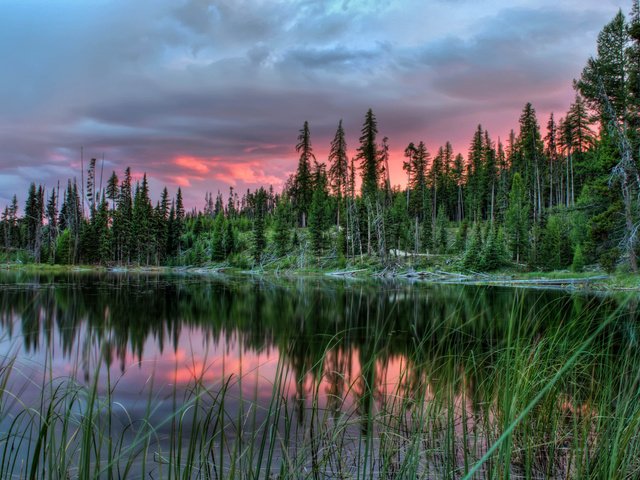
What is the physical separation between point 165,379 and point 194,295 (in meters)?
17.6

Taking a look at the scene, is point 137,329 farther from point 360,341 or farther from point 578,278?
point 578,278

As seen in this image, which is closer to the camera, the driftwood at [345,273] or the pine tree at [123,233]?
the driftwood at [345,273]

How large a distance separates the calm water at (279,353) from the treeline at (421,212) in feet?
48.7

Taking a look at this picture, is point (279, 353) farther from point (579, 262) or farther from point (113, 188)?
point (113, 188)

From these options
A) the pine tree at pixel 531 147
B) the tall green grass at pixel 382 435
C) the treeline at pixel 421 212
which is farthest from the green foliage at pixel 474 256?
the tall green grass at pixel 382 435

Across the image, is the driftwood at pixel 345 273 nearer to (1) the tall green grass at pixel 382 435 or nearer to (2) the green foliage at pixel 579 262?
(2) the green foliage at pixel 579 262

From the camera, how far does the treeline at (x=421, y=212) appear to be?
26812mm

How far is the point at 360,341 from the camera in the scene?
12680 mm

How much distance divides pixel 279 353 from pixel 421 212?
69444mm

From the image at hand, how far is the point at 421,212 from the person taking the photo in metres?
71.4

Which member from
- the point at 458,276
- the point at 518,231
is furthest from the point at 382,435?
the point at 518,231

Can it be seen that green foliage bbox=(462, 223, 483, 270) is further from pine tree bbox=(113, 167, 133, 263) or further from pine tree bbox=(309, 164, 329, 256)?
pine tree bbox=(113, 167, 133, 263)

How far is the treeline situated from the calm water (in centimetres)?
1483

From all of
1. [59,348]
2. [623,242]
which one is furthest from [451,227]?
[59,348]
